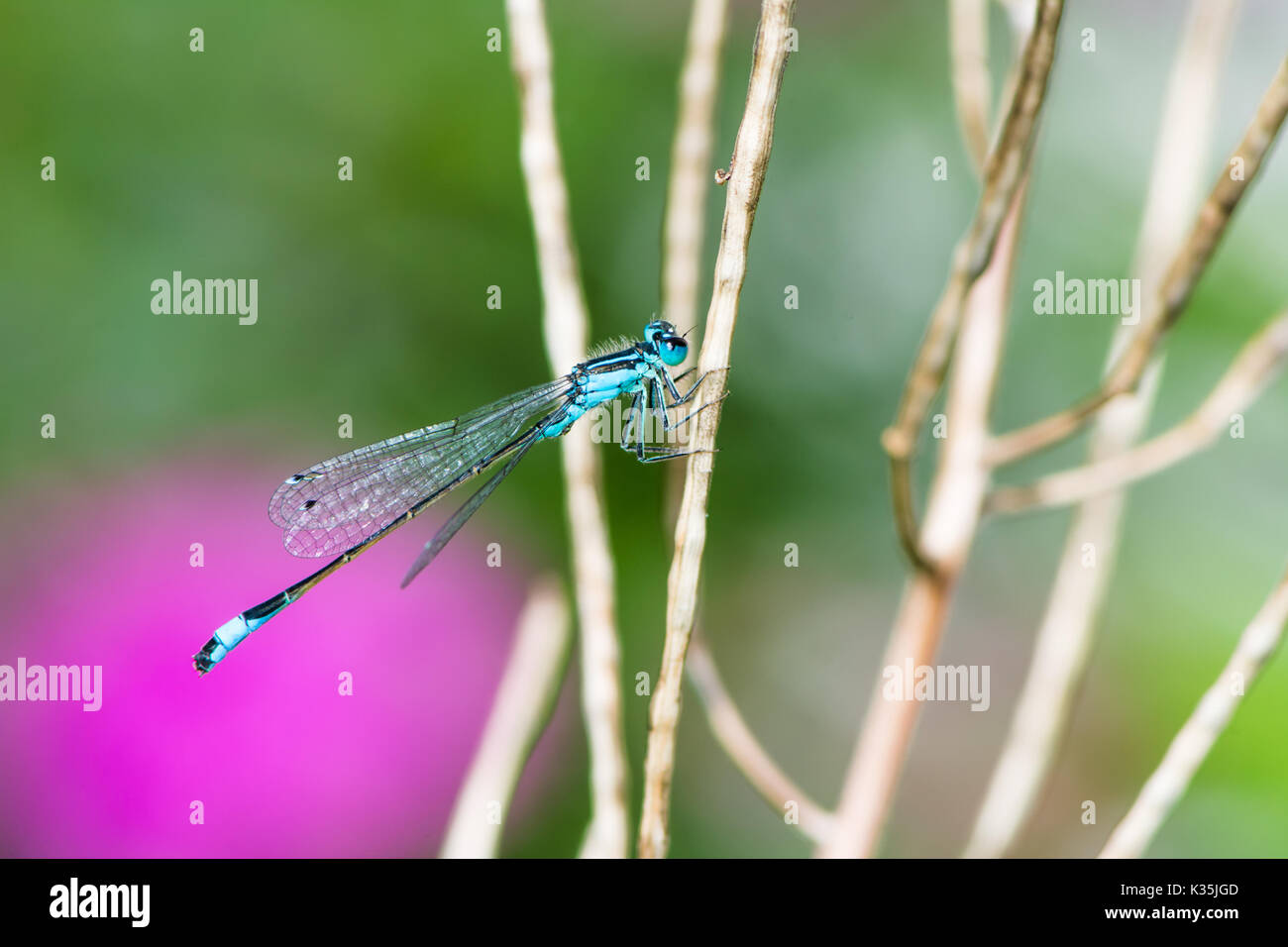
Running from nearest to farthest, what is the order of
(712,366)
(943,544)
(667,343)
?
(712,366)
(943,544)
(667,343)

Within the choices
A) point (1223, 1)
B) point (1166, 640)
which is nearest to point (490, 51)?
point (1223, 1)

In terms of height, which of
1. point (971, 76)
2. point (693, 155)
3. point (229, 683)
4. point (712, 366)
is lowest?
point (229, 683)

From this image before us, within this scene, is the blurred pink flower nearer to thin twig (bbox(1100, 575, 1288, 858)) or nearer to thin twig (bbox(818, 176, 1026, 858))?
thin twig (bbox(818, 176, 1026, 858))

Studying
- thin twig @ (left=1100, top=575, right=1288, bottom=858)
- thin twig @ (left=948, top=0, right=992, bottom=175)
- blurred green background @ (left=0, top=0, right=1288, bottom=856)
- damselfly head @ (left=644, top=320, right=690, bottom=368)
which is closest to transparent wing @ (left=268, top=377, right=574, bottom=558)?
blurred green background @ (left=0, top=0, right=1288, bottom=856)

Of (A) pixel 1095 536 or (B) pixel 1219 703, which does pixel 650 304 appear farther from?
(B) pixel 1219 703

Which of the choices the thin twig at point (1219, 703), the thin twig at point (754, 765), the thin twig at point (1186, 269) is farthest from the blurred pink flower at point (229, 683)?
the thin twig at point (1219, 703)

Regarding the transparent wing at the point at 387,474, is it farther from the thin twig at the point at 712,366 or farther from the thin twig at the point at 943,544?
the thin twig at the point at 712,366

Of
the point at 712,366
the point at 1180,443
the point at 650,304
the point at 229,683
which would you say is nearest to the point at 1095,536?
the point at 1180,443
